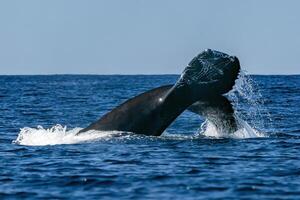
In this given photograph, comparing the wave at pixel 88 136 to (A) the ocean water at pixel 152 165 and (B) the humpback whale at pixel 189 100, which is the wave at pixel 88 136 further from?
(B) the humpback whale at pixel 189 100

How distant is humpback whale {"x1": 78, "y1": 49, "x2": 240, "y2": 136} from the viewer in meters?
14.9

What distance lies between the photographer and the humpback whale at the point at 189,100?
14.9 metres

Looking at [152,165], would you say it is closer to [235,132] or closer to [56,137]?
[235,132]

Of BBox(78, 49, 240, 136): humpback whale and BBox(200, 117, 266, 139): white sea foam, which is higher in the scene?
BBox(78, 49, 240, 136): humpback whale

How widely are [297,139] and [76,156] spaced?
523 centimetres

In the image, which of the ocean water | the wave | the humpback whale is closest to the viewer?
the ocean water

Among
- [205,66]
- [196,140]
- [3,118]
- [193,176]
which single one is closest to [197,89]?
[205,66]

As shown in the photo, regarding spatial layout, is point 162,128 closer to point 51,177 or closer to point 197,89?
point 197,89

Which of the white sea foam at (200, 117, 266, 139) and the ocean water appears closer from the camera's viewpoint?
the ocean water

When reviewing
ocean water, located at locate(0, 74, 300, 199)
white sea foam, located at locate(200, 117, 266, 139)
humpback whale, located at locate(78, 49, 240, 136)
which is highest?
humpback whale, located at locate(78, 49, 240, 136)

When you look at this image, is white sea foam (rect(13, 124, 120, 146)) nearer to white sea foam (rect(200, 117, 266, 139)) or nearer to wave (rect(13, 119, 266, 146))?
wave (rect(13, 119, 266, 146))

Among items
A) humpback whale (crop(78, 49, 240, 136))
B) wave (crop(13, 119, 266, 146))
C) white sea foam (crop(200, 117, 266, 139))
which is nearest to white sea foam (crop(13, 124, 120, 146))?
wave (crop(13, 119, 266, 146))

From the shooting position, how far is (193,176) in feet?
40.7

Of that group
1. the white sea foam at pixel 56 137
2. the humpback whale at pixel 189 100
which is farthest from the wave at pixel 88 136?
the humpback whale at pixel 189 100
